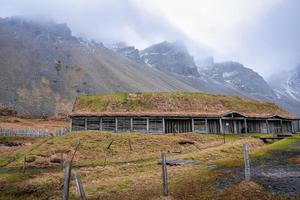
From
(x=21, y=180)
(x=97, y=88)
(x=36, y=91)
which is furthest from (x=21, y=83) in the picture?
(x=21, y=180)

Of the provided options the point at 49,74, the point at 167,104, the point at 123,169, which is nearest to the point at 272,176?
the point at 123,169

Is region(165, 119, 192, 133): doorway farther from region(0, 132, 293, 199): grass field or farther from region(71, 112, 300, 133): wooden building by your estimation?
region(0, 132, 293, 199): grass field

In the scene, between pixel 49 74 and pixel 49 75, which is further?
pixel 49 74

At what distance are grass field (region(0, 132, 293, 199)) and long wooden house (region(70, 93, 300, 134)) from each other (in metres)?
8.85

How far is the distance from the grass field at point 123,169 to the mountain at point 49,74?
71631 mm

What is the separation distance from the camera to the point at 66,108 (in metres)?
117

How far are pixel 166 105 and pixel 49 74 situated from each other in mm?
98528

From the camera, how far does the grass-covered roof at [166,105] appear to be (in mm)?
55803

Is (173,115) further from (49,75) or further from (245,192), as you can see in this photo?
(49,75)

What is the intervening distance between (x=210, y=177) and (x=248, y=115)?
37.9 metres

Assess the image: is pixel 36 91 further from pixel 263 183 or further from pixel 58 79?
pixel 263 183

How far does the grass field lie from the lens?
20234 mm

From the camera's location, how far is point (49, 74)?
14400cm

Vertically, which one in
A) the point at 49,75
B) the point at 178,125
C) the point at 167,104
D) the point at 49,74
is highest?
the point at 49,74
